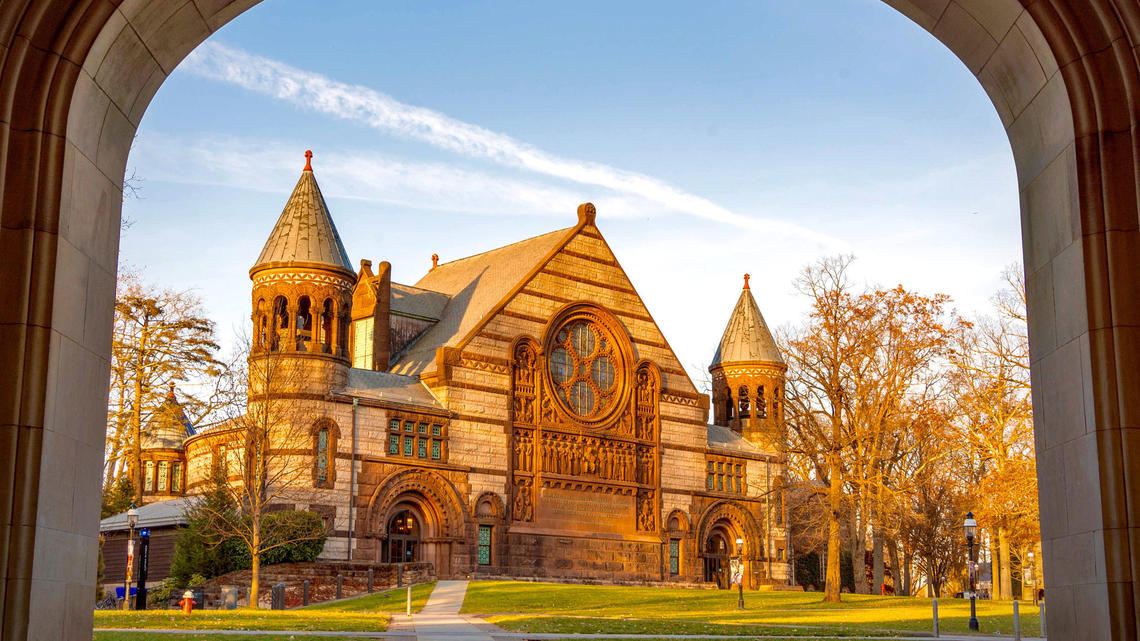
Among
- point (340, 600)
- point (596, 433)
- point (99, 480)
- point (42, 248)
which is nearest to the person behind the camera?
point (42, 248)

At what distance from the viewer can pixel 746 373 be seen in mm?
61344

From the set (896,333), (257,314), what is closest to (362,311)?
(257,314)

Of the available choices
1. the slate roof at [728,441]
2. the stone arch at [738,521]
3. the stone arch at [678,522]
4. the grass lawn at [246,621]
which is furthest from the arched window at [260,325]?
the stone arch at [738,521]

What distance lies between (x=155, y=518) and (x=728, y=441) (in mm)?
27877

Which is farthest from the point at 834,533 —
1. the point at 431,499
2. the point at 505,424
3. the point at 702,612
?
the point at 431,499

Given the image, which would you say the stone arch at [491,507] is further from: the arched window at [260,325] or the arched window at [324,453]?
the arched window at [260,325]

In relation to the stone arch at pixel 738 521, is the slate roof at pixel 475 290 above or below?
above

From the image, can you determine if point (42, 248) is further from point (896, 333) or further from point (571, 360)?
point (571, 360)

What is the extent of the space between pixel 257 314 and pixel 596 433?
50.2 feet

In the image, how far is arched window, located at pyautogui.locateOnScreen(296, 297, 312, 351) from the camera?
43188 millimetres

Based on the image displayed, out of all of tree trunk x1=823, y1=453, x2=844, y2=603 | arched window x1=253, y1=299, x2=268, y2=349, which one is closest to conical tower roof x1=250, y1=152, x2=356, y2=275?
arched window x1=253, y1=299, x2=268, y2=349

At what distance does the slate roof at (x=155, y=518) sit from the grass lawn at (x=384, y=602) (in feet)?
27.8

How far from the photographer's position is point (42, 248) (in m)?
9.00

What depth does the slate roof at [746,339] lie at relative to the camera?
61500 mm
